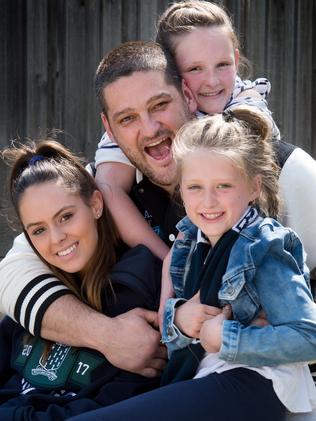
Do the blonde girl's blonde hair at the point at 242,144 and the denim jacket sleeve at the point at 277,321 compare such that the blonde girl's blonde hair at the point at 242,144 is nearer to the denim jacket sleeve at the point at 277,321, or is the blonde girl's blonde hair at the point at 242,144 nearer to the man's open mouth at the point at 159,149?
the denim jacket sleeve at the point at 277,321

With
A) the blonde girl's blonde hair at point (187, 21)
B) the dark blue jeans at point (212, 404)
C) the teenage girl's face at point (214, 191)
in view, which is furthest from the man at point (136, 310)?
the teenage girl's face at point (214, 191)

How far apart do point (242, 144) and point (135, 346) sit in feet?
2.65

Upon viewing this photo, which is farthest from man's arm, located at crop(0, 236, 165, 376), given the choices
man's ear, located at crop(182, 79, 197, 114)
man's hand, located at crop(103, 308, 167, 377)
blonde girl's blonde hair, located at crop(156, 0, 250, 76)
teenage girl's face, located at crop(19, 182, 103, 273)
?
blonde girl's blonde hair, located at crop(156, 0, 250, 76)

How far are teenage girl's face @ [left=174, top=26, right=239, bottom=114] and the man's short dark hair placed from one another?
91 millimetres

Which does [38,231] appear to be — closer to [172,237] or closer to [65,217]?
[65,217]

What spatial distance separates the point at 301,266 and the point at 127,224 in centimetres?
89

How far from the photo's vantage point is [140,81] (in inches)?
138

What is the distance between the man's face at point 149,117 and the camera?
11.5ft

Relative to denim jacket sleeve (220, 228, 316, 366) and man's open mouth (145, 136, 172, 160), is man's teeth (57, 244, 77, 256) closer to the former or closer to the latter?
man's open mouth (145, 136, 172, 160)

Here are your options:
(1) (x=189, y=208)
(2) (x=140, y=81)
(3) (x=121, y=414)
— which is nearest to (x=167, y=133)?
(2) (x=140, y=81)

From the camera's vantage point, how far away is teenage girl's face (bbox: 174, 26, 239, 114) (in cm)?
366

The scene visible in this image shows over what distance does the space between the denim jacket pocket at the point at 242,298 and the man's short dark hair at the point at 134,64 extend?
1072 mm

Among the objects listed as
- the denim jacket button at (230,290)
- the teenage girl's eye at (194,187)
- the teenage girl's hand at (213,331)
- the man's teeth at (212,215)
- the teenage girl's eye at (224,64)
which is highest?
the teenage girl's eye at (224,64)

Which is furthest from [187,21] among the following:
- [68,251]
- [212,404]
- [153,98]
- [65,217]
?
[212,404]
